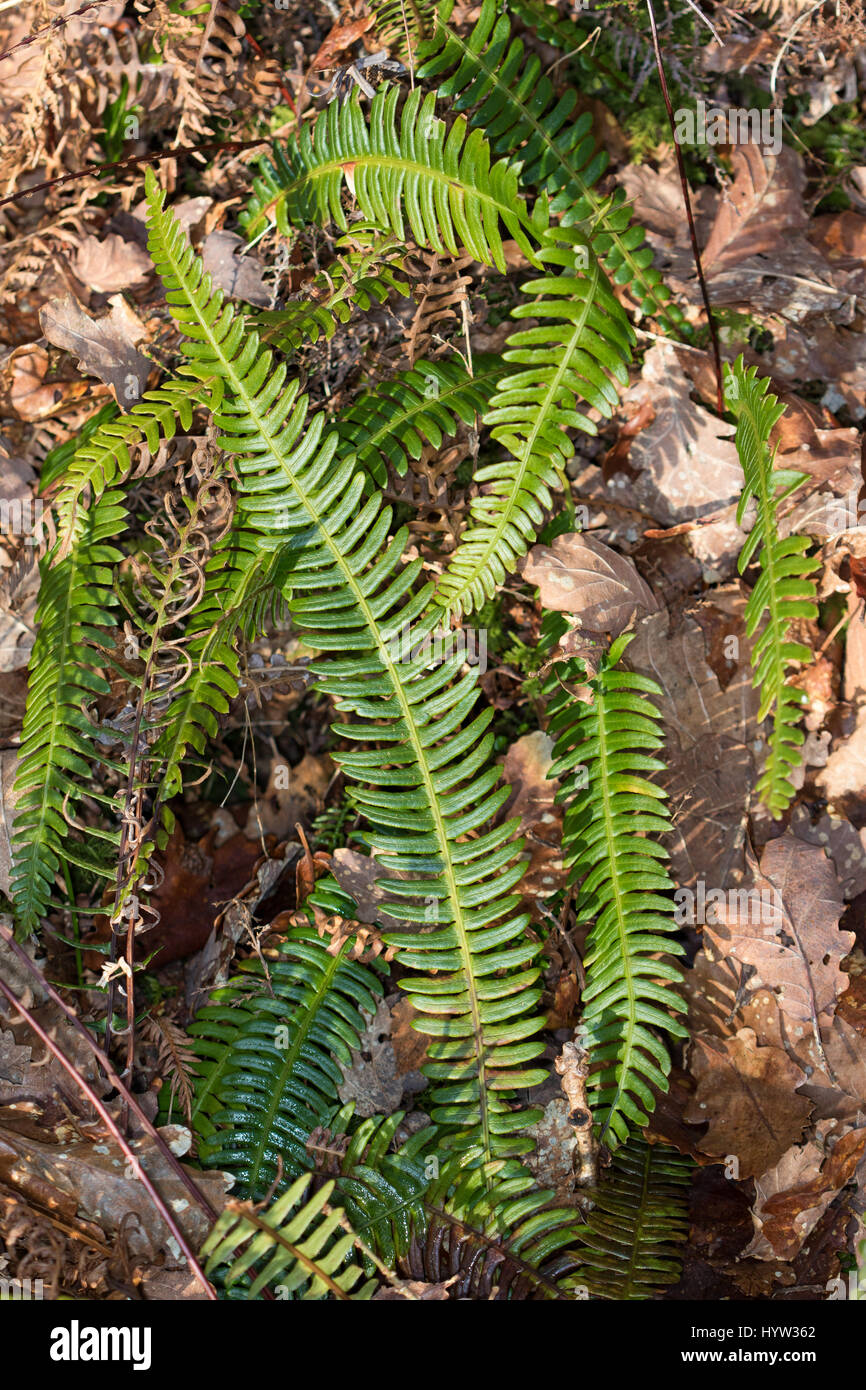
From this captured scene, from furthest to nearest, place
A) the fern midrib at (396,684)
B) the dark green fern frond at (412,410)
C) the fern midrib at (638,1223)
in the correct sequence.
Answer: the dark green fern frond at (412,410) → the fern midrib at (396,684) → the fern midrib at (638,1223)

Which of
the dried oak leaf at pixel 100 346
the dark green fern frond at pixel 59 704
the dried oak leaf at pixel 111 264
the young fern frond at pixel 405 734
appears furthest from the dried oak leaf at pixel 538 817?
the dried oak leaf at pixel 111 264

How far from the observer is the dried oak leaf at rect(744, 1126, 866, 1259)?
2682 millimetres

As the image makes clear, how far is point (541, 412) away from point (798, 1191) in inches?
96.4

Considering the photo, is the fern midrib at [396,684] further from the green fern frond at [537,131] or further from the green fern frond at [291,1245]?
the green fern frond at [537,131]

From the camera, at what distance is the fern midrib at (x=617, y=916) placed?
279cm

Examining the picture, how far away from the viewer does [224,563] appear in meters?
2.98

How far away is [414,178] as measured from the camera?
2.95 meters

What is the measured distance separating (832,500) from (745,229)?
1.10 metres

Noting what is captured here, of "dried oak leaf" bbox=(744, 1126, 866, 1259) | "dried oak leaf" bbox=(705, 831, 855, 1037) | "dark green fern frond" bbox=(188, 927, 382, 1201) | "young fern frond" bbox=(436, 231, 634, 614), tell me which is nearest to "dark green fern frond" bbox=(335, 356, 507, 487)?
"young fern frond" bbox=(436, 231, 634, 614)

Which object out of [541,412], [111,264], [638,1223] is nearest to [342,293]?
[541,412]

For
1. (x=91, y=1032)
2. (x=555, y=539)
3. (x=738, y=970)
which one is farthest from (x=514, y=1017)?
(x=555, y=539)

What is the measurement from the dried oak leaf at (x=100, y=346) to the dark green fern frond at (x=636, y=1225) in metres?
3.01

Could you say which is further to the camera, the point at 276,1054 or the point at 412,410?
the point at 412,410

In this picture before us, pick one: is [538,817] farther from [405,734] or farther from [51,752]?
[51,752]
